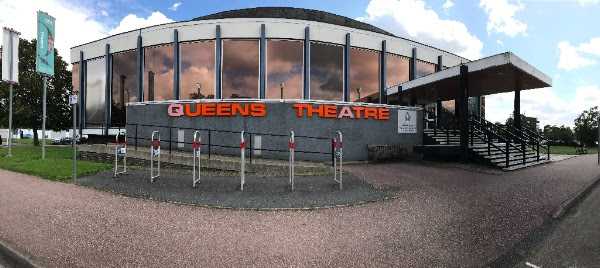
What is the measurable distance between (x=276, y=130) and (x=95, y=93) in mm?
17787

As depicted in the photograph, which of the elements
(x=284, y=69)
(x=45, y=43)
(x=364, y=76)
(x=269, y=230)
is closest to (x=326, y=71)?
(x=284, y=69)

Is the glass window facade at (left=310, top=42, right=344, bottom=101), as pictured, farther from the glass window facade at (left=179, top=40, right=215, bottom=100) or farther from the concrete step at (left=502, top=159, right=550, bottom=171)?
the concrete step at (left=502, top=159, right=550, bottom=171)

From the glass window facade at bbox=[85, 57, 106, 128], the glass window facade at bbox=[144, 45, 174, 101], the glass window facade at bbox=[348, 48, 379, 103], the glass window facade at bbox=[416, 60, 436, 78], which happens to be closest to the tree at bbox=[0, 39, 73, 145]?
the glass window facade at bbox=[85, 57, 106, 128]

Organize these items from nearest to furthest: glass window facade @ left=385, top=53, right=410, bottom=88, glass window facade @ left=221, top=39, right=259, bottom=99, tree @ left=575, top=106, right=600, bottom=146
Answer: glass window facade @ left=221, top=39, right=259, bottom=99
glass window facade @ left=385, top=53, right=410, bottom=88
tree @ left=575, top=106, right=600, bottom=146

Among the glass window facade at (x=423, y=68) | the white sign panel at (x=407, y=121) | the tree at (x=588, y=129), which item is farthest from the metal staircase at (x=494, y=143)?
the tree at (x=588, y=129)

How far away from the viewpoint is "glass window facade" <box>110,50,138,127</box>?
20505 millimetres

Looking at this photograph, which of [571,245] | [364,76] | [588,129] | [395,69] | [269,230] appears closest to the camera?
[571,245]

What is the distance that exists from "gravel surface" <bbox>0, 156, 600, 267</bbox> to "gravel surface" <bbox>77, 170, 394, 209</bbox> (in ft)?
1.50

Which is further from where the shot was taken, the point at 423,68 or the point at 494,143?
the point at 423,68

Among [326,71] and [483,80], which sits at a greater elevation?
[326,71]

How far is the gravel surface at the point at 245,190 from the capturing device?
6633 millimetres

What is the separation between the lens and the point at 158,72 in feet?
63.9

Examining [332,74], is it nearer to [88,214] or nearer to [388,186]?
[388,186]

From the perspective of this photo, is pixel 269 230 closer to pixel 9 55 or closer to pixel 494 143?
pixel 494 143
